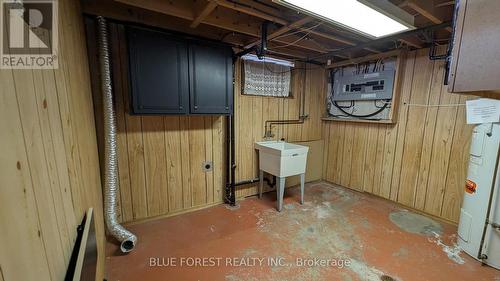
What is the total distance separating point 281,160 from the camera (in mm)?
2678

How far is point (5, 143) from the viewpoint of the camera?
39 centimetres

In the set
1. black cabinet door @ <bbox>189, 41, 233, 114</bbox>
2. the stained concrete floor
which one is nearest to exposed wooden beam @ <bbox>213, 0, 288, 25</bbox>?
black cabinet door @ <bbox>189, 41, 233, 114</bbox>

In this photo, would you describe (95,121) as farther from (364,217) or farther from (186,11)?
(364,217)

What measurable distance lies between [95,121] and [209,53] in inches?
51.4

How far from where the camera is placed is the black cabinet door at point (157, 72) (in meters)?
1.93

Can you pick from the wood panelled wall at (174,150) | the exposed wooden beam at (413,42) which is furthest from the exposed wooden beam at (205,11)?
the exposed wooden beam at (413,42)

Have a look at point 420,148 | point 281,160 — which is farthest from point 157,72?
point 420,148

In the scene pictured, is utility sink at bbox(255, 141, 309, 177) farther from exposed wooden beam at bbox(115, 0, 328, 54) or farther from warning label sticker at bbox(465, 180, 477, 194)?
warning label sticker at bbox(465, 180, 477, 194)

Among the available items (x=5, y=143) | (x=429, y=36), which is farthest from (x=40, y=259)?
(x=429, y=36)

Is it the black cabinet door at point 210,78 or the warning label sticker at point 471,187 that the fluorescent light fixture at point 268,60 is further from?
the warning label sticker at point 471,187

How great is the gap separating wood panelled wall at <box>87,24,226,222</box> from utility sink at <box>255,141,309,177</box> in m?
0.57

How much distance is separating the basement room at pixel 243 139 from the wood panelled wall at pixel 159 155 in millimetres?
16

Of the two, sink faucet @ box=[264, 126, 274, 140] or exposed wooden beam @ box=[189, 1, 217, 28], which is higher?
exposed wooden beam @ box=[189, 1, 217, 28]

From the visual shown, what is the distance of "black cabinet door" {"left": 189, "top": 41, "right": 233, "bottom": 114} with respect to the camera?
2.22m
